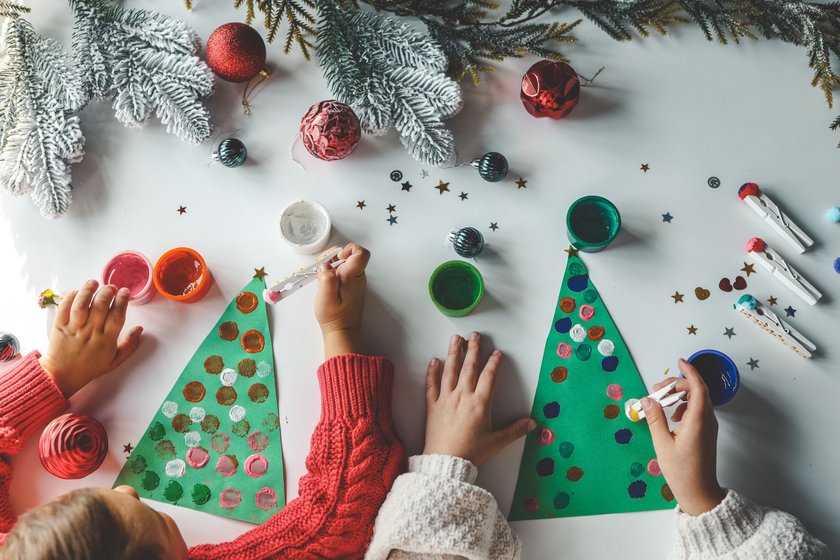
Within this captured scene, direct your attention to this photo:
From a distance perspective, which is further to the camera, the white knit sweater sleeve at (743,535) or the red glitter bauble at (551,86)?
the red glitter bauble at (551,86)

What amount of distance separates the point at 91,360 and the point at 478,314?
0.60 meters

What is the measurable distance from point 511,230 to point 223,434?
0.56 metres

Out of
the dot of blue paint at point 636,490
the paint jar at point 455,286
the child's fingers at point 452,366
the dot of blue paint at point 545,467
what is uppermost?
the paint jar at point 455,286

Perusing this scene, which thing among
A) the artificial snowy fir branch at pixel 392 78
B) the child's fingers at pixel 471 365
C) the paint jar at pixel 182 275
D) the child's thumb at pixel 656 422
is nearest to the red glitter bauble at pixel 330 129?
the artificial snowy fir branch at pixel 392 78

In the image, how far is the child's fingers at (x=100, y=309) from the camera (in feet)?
3.51

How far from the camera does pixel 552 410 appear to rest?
3.54 ft

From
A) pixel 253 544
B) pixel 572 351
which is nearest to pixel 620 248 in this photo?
pixel 572 351

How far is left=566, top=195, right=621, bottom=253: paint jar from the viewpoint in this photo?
1.09 metres

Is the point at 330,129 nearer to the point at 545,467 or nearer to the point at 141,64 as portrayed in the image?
the point at 141,64

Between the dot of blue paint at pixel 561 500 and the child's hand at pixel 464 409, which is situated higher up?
the child's hand at pixel 464 409

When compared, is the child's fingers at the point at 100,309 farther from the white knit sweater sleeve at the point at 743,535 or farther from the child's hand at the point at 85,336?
the white knit sweater sleeve at the point at 743,535

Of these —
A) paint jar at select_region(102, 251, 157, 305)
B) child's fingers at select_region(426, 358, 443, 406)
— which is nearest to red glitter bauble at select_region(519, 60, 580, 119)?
child's fingers at select_region(426, 358, 443, 406)

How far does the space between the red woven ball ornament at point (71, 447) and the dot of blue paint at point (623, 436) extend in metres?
0.79

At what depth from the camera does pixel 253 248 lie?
1134 mm
